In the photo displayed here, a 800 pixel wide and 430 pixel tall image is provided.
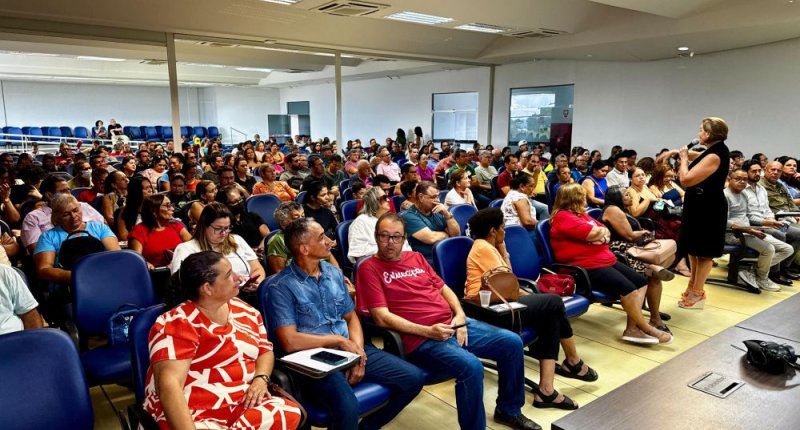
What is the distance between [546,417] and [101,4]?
8.03 metres

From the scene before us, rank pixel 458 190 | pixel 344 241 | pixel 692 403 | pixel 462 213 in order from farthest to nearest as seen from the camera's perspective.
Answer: pixel 458 190 < pixel 462 213 < pixel 344 241 < pixel 692 403

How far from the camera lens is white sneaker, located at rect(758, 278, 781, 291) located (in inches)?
203

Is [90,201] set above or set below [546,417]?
above

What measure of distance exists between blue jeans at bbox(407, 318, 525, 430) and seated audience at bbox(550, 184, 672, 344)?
1.22 meters

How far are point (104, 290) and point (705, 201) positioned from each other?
4.38 m

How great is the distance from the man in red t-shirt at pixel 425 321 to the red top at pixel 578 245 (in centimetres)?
123

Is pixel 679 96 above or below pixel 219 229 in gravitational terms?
above

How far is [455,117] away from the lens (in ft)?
50.9

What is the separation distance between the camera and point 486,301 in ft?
9.38

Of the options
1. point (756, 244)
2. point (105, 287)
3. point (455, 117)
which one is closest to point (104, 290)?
point (105, 287)

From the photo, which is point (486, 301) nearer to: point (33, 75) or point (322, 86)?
point (322, 86)

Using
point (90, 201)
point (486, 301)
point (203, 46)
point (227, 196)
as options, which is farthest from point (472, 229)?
point (203, 46)

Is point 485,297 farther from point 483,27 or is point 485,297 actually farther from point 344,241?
point 483,27

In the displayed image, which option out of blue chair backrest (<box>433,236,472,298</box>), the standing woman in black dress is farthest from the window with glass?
blue chair backrest (<box>433,236,472,298</box>)
